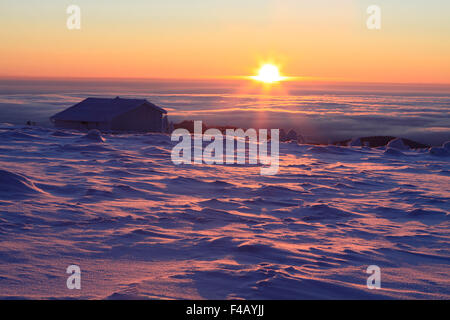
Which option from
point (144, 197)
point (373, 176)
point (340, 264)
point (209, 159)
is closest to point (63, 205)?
point (144, 197)

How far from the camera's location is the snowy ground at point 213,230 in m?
4.56

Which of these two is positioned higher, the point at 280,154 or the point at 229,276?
the point at 280,154

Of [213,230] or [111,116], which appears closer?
[213,230]

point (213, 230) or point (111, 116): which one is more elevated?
point (111, 116)

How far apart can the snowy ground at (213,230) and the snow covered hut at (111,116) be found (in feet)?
46.5

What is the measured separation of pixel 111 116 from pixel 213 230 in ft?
69.3

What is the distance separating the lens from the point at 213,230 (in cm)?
657

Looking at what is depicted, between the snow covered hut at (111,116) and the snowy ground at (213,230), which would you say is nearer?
the snowy ground at (213,230)

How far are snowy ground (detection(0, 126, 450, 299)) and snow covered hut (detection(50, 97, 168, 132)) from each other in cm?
1416

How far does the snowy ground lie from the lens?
4.56 meters

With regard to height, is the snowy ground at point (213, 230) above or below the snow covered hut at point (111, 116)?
below

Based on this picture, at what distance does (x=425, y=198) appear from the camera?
9.47m

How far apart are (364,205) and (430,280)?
3.78m
